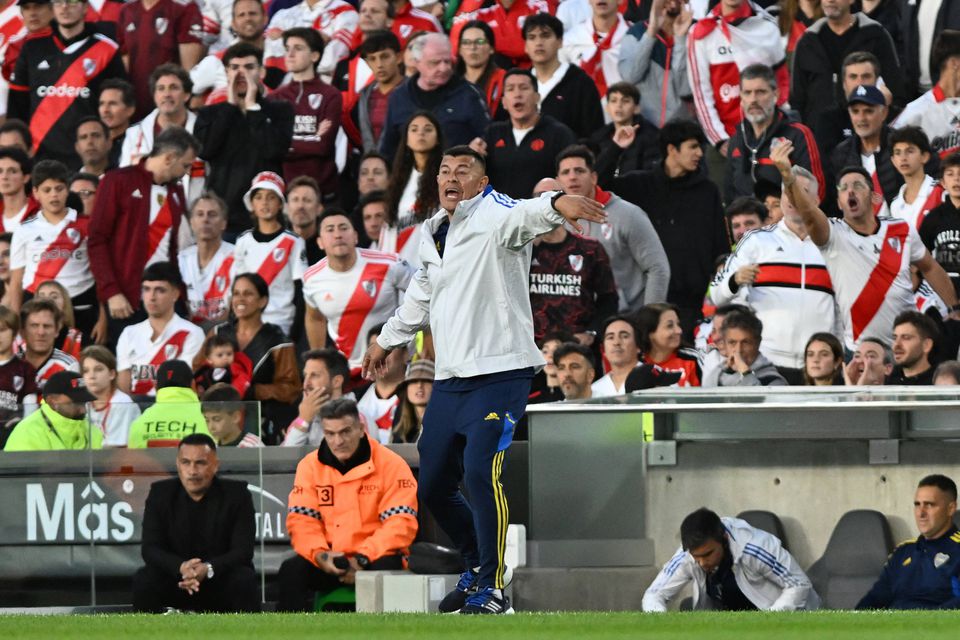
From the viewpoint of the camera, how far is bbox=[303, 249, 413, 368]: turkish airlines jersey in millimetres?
13258

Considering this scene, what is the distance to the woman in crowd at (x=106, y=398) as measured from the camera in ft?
35.8

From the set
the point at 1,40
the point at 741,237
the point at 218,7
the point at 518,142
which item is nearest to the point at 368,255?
the point at 518,142

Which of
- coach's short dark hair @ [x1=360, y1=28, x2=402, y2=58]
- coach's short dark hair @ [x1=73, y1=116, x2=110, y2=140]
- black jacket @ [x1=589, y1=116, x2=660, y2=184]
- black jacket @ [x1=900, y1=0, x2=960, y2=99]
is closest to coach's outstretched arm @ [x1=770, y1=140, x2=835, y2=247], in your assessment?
black jacket @ [x1=589, y1=116, x2=660, y2=184]

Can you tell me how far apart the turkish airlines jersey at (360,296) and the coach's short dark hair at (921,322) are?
3504 millimetres

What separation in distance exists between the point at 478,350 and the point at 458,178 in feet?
2.46

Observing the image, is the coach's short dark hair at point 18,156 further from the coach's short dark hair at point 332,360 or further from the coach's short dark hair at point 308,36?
the coach's short dark hair at point 332,360

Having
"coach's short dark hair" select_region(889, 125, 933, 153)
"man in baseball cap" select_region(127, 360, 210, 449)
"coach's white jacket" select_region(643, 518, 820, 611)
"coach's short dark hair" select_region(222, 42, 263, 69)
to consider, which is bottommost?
"coach's white jacket" select_region(643, 518, 820, 611)

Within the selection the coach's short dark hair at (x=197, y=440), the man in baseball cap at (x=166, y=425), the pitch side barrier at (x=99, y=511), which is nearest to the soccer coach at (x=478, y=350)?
the pitch side barrier at (x=99, y=511)

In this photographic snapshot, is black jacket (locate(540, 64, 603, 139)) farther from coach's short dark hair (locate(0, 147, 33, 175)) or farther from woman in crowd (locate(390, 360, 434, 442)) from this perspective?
coach's short dark hair (locate(0, 147, 33, 175))

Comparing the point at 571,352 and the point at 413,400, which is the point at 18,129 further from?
the point at 571,352

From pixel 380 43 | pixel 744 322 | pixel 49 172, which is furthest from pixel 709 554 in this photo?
pixel 49 172

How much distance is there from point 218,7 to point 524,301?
9996 mm

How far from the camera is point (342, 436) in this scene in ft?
34.2

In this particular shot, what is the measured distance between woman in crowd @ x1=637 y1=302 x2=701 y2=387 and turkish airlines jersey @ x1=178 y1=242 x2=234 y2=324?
11.7 ft
